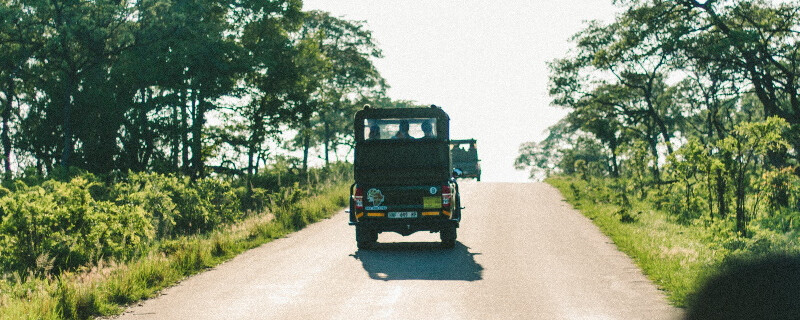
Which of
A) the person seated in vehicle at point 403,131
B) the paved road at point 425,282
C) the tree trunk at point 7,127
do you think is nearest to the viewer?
the paved road at point 425,282

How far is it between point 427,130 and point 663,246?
203 inches

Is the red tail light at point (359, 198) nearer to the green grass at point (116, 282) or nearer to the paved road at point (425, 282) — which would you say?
the paved road at point (425, 282)

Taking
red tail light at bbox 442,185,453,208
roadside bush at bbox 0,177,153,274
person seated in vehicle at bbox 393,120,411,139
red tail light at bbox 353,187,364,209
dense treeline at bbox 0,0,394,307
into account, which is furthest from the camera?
dense treeline at bbox 0,0,394,307

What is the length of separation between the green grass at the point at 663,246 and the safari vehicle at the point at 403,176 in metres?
3.64

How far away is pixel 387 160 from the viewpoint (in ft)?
44.3

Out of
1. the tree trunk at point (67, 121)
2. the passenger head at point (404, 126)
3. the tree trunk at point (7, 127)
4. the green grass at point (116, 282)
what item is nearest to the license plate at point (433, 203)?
the passenger head at point (404, 126)

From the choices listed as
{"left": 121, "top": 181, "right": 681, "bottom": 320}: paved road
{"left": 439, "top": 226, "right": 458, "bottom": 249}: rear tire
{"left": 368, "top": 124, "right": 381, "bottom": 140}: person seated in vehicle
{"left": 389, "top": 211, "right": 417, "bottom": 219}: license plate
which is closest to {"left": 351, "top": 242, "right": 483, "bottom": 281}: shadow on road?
{"left": 121, "top": 181, "right": 681, "bottom": 320}: paved road

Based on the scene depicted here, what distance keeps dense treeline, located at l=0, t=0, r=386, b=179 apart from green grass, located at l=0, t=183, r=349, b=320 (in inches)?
591

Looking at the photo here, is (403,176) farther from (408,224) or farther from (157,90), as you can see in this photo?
(157,90)

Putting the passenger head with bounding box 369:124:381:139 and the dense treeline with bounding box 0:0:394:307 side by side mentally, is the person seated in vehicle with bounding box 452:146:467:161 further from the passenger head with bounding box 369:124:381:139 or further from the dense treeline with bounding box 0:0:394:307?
the passenger head with bounding box 369:124:381:139

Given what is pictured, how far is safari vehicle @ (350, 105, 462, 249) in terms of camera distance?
12953 mm

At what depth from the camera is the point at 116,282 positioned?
8.59m

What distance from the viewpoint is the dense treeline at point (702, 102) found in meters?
13.6

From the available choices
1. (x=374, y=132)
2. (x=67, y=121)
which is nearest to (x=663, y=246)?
(x=374, y=132)
